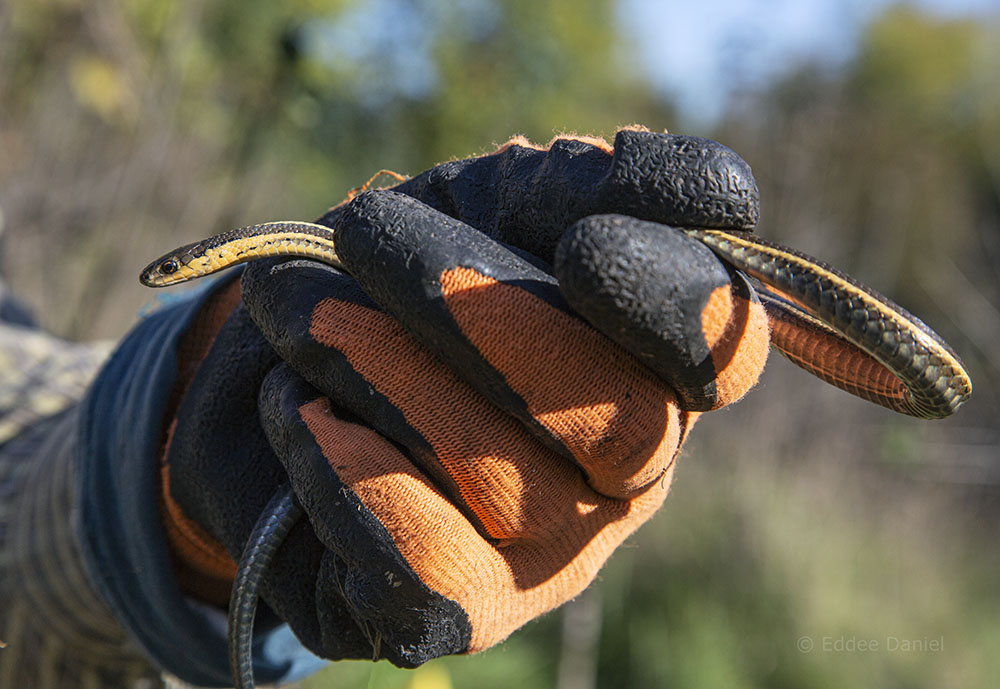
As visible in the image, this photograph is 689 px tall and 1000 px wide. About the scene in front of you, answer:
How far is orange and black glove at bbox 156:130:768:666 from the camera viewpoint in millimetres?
812

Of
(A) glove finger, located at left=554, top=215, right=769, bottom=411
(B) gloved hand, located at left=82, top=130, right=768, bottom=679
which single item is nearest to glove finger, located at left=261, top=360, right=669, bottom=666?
(B) gloved hand, located at left=82, top=130, right=768, bottom=679

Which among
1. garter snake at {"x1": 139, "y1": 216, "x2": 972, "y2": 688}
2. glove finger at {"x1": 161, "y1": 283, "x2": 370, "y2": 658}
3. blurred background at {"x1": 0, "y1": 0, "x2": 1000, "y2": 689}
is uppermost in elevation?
garter snake at {"x1": 139, "y1": 216, "x2": 972, "y2": 688}

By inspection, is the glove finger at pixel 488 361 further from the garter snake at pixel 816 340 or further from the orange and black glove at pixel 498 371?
the garter snake at pixel 816 340

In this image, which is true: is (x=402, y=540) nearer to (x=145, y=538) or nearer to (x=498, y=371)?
(x=498, y=371)

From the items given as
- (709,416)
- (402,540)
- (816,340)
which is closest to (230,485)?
(402,540)

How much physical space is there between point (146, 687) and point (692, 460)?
5433 mm

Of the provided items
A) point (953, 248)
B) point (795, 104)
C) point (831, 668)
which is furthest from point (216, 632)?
point (953, 248)

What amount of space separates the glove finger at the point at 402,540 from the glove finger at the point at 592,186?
1.03 feet

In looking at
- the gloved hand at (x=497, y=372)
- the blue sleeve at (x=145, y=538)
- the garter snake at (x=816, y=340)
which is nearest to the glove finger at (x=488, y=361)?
the gloved hand at (x=497, y=372)

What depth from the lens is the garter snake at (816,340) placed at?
36.0 inches

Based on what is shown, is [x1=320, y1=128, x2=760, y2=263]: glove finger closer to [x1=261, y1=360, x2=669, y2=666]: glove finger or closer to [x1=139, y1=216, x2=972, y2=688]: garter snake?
[x1=139, y1=216, x2=972, y2=688]: garter snake

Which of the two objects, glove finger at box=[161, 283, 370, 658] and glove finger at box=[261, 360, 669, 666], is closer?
glove finger at box=[261, 360, 669, 666]

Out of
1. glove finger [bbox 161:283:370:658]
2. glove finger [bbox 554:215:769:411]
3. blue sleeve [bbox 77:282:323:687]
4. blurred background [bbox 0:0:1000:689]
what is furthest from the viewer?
blurred background [bbox 0:0:1000:689]

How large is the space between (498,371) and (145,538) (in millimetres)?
658
